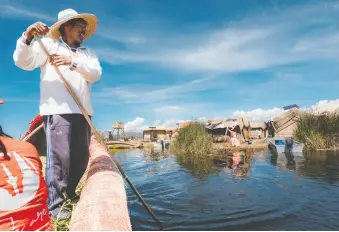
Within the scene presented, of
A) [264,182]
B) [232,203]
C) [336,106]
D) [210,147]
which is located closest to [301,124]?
Result: [336,106]

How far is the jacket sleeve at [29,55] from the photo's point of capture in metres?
3.01

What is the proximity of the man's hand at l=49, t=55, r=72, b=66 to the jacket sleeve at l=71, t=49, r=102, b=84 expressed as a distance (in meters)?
0.06

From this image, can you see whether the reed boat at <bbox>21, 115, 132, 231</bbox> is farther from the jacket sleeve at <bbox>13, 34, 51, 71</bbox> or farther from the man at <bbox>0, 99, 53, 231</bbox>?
the jacket sleeve at <bbox>13, 34, 51, 71</bbox>

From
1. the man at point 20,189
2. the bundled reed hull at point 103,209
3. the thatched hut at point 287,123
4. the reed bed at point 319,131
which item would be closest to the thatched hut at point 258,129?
the thatched hut at point 287,123

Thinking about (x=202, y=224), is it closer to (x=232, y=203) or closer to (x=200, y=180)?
(x=232, y=203)

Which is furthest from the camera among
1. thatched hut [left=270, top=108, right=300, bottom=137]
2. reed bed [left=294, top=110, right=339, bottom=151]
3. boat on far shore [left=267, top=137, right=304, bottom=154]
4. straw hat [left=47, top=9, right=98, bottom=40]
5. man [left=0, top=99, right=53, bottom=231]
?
thatched hut [left=270, top=108, right=300, bottom=137]

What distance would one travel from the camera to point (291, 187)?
750 centimetres

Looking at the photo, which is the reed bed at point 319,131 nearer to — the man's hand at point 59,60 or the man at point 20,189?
the man's hand at point 59,60

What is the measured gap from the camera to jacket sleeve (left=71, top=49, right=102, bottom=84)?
3.22 metres

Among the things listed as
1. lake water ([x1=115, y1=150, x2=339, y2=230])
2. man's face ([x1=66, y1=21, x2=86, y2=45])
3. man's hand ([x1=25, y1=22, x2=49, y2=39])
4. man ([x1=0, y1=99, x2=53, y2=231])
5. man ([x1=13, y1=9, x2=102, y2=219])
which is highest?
man's face ([x1=66, y1=21, x2=86, y2=45])

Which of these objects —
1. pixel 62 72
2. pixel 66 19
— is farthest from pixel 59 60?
pixel 66 19

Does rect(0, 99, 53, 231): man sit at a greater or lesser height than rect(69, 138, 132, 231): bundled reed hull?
greater

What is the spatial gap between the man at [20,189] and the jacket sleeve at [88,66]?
4.83 ft

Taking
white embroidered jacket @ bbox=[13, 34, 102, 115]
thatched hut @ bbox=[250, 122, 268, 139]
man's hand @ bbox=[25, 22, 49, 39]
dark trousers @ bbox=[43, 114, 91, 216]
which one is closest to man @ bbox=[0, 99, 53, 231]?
dark trousers @ bbox=[43, 114, 91, 216]
